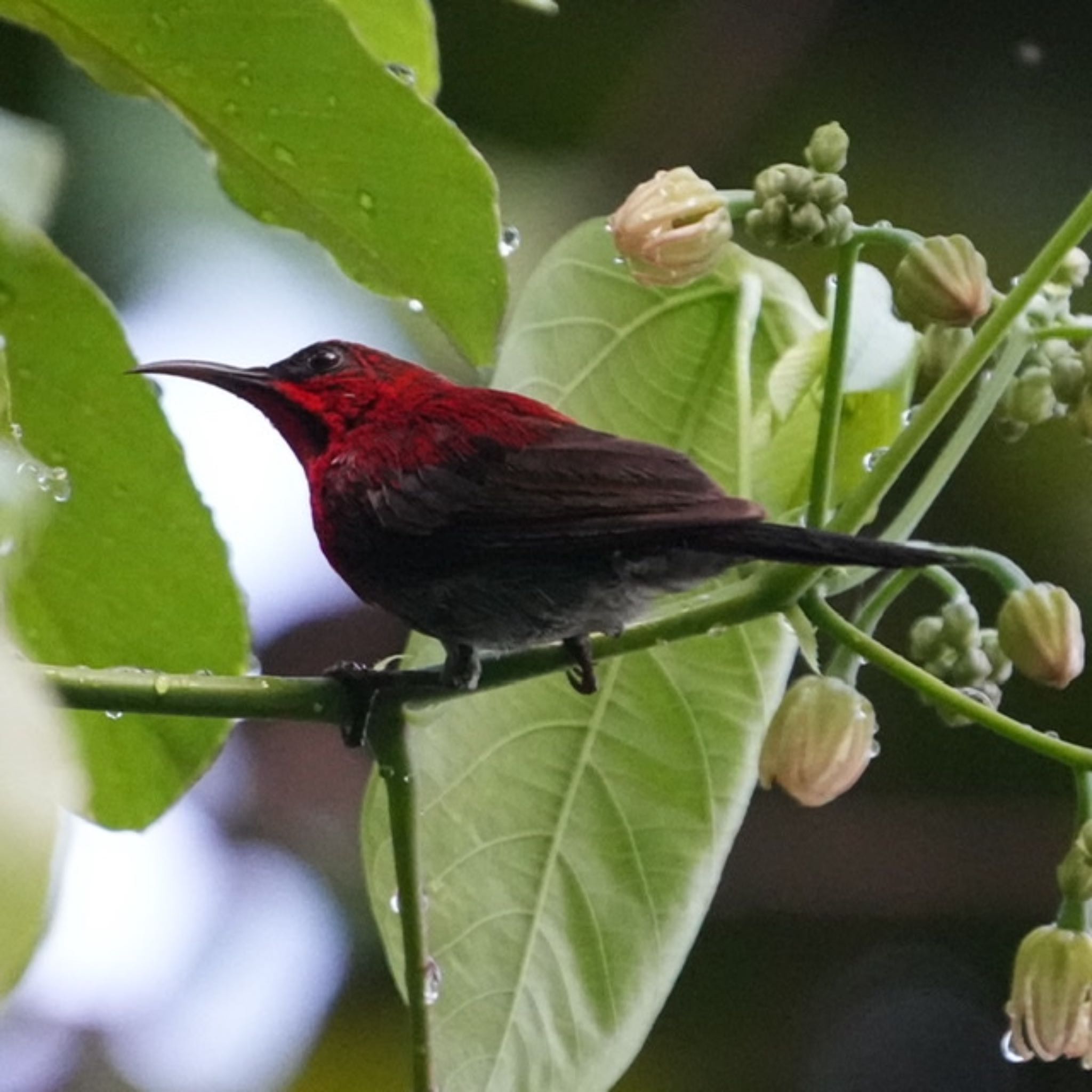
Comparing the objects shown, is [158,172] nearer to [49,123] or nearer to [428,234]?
[49,123]

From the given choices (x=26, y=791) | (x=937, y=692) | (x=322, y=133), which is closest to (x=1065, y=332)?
(x=937, y=692)

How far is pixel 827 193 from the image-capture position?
1.50 ft

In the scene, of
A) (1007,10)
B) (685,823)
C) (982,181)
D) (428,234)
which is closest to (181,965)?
(685,823)

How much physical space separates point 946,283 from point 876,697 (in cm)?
51

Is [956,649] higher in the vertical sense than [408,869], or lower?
higher

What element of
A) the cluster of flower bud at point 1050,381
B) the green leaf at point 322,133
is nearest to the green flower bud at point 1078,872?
the cluster of flower bud at point 1050,381

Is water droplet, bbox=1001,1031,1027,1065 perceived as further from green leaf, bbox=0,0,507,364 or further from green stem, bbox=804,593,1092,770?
green leaf, bbox=0,0,507,364

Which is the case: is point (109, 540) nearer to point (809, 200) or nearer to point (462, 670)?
point (462, 670)

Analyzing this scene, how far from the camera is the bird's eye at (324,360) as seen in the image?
59 centimetres

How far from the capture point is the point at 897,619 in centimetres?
73

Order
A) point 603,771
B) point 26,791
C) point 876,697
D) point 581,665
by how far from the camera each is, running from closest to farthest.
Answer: point 26,791 < point 581,665 < point 603,771 < point 876,697

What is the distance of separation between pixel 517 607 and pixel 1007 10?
2.59 feet

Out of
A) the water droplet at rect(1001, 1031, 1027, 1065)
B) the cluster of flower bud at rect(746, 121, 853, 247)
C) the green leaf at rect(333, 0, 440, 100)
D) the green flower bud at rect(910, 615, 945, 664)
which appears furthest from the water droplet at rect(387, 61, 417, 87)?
the water droplet at rect(1001, 1031, 1027, 1065)

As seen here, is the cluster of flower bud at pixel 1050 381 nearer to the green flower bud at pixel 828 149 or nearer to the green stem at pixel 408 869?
the green flower bud at pixel 828 149
